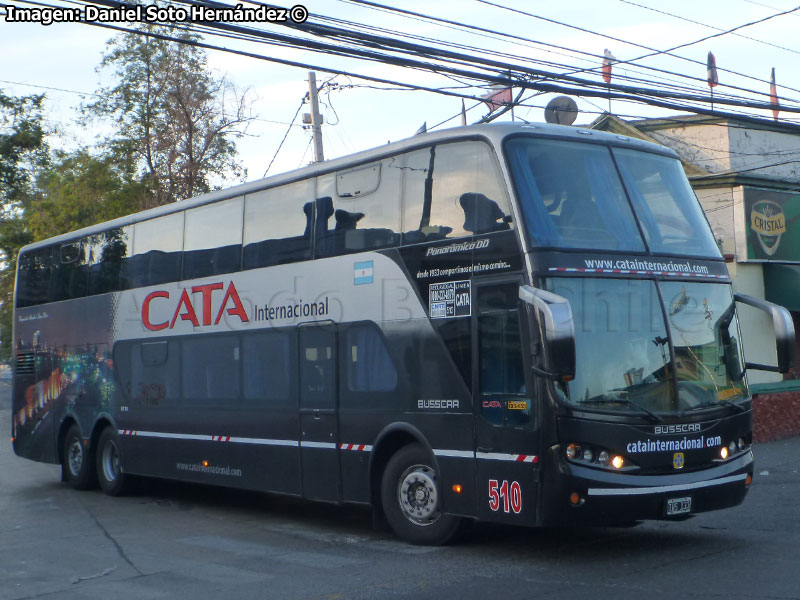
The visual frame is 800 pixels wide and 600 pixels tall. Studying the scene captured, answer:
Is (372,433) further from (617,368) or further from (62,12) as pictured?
(62,12)

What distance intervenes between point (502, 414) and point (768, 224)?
17574 mm

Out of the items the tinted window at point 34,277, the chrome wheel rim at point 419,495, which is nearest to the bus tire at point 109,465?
the tinted window at point 34,277

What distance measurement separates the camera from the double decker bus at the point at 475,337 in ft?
27.8

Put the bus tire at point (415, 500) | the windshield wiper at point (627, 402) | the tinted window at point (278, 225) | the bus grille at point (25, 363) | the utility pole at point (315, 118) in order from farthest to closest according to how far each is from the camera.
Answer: the utility pole at point (315, 118) → the bus grille at point (25, 363) → the tinted window at point (278, 225) → the bus tire at point (415, 500) → the windshield wiper at point (627, 402)

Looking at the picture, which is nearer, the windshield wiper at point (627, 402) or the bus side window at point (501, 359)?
the windshield wiper at point (627, 402)

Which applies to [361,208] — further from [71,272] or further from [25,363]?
[25,363]

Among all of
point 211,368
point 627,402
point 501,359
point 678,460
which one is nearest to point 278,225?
point 211,368

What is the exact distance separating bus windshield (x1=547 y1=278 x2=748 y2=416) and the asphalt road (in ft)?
4.59

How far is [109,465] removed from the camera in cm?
1573

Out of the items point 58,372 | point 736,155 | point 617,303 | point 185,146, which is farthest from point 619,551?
point 185,146

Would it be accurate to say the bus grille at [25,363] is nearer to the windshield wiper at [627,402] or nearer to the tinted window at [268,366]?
the tinted window at [268,366]

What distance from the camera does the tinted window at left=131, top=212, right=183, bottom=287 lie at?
13977 millimetres

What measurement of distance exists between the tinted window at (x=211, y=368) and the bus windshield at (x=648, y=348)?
5.42 m

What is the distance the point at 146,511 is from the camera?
13836 mm
